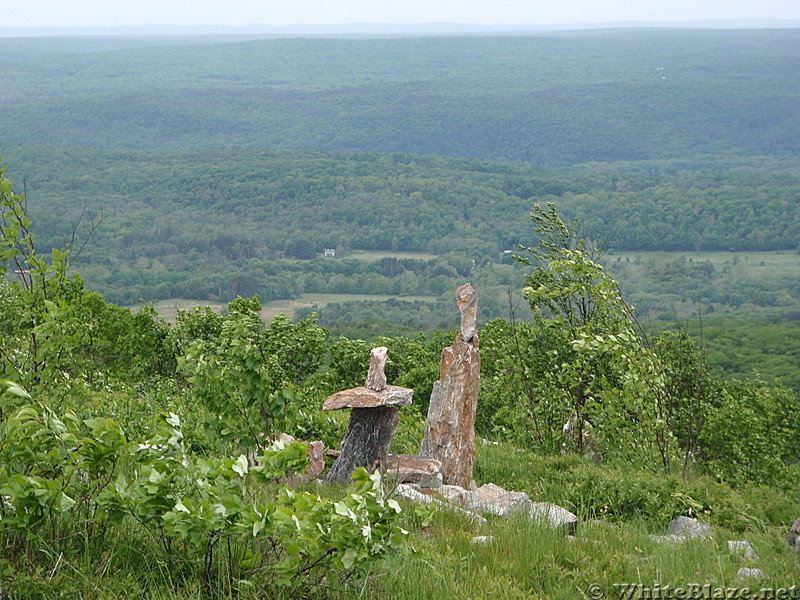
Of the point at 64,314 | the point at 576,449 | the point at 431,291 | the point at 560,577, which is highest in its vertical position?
the point at 64,314

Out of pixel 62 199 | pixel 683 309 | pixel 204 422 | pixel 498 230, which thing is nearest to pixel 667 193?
pixel 498 230

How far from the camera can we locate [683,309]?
121m

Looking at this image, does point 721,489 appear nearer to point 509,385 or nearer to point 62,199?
point 509,385

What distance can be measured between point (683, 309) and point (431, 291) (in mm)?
39781

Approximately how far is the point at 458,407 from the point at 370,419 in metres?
1.35

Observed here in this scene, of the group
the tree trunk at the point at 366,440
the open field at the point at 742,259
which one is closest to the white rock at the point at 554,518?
the tree trunk at the point at 366,440

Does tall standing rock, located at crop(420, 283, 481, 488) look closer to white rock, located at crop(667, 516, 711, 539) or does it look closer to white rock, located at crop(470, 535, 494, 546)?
white rock, located at crop(667, 516, 711, 539)

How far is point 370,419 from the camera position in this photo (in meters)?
8.39

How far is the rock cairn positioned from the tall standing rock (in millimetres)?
912

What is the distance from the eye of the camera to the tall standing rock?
914cm

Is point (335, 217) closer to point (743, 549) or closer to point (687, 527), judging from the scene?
point (687, 527)

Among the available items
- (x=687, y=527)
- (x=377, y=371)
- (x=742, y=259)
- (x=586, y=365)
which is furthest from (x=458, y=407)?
(x=742, y=259)

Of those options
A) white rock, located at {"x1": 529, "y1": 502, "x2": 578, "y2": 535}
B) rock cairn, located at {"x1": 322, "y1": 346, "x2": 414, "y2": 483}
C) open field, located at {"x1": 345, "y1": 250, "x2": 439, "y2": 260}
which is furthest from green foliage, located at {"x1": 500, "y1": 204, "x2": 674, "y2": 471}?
open field, located at {"x1": 345, "y1": 250, "x2": 439, "y2": 260}

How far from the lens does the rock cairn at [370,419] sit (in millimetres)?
8120
